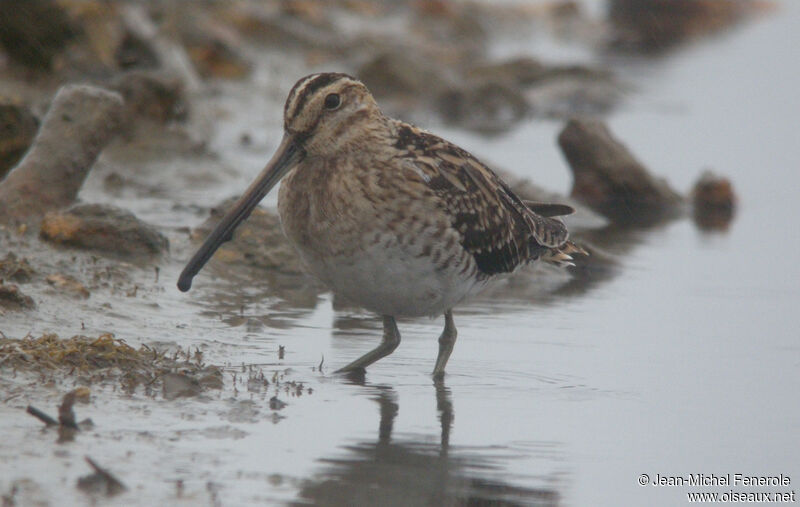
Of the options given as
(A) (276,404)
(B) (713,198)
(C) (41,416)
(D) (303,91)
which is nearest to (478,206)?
(D) (303,91)

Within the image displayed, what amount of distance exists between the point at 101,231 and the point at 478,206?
261cm

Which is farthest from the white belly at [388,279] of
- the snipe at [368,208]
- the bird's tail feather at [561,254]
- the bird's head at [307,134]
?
the bird's tail feather at [561,254]

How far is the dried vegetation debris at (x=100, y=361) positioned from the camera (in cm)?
602

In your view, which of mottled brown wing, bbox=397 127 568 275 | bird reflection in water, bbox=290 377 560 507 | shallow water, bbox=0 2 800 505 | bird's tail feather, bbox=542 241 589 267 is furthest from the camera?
bird's tail feather, bbox=542 241 589 267

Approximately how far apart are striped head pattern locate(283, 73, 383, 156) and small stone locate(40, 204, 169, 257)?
223 cm

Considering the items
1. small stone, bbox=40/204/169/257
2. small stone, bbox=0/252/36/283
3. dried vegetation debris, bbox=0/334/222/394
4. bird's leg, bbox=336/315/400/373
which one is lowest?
dried vegetation debris, bbox=0/334/222/394

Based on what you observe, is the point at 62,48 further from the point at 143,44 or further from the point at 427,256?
the point at 427,256

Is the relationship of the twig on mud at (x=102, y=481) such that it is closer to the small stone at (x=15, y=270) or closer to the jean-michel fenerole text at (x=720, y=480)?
the jean-michel fenerole text at (x=720, y=480)

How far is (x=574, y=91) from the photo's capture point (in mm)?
18234

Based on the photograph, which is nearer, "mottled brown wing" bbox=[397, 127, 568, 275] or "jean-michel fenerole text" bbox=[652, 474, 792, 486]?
"jean-michel fenerole text" bbox=[652, 474, 792, 486]

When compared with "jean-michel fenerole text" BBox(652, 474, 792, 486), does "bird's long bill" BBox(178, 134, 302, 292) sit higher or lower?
higher

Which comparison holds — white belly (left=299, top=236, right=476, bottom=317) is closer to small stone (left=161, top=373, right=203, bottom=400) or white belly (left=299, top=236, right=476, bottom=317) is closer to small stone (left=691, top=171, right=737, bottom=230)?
small stone (left=161, top=373, right=203, bottom=400)

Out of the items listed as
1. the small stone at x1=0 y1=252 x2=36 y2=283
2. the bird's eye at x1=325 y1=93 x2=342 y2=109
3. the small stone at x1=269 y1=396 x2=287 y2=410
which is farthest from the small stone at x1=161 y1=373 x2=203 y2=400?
the small stone at x1=0 y1=252 x2=36 y2=283

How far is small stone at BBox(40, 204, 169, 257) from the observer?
8188 mm
